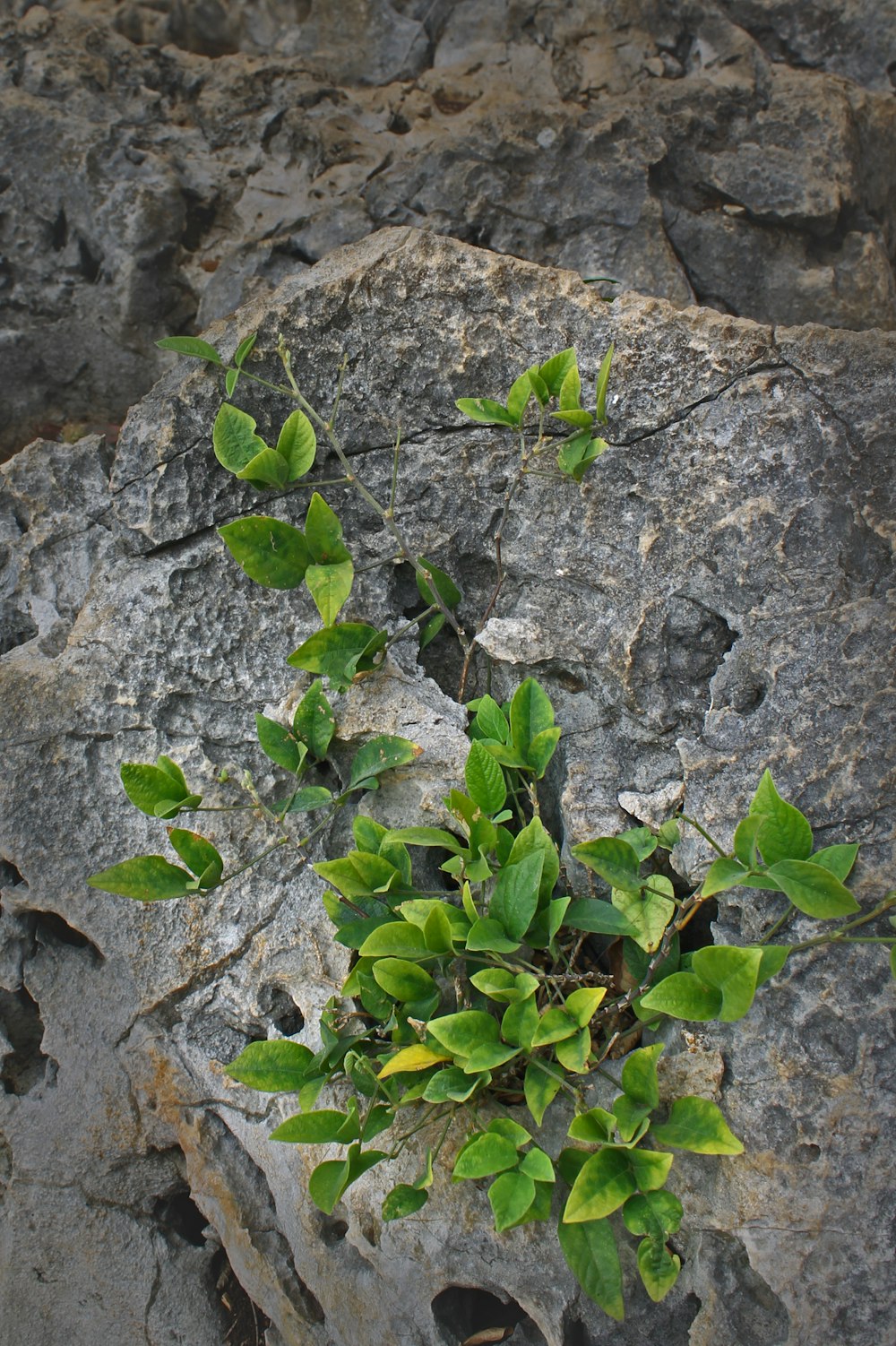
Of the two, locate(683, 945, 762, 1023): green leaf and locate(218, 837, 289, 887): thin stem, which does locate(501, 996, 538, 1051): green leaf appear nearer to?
locate(683, 945, 762, 1023): green leaf

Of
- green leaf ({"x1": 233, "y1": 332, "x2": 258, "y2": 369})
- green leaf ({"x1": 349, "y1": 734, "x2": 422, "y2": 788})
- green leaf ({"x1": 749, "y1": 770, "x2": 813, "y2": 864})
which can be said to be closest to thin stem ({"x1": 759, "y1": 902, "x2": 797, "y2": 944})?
green leaf ({"x1": 749, "y1": 770, "x2": 813, "y2": 864})

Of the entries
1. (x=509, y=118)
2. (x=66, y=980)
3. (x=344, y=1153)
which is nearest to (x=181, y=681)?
(x=66, y=980)

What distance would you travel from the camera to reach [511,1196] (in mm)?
1457

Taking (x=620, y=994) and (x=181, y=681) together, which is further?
(x=181, y=681)

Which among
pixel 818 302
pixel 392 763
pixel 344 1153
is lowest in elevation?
pixel 344 1153

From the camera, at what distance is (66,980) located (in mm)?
2029

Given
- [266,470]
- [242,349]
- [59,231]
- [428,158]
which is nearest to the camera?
[266,470]

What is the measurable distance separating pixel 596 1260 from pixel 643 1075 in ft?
0.90

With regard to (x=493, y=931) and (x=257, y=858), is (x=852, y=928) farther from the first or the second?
(x=257, y=858)

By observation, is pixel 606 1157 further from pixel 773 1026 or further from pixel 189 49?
pixel 189 49

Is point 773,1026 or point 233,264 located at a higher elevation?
point 233,264

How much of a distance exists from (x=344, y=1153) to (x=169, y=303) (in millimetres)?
2245

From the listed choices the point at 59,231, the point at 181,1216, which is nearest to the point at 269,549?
the point at 181,1216

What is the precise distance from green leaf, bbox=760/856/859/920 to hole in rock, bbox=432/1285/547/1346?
0.91 meters
